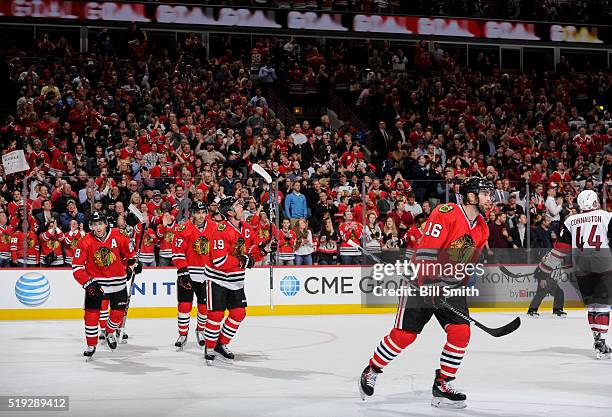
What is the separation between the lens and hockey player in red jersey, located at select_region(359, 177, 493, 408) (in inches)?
273

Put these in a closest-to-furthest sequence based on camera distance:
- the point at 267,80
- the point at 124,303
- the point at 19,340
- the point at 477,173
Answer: the point at 124,303 < the point at 19,340 < the point at 477,173 < the point at 267,80

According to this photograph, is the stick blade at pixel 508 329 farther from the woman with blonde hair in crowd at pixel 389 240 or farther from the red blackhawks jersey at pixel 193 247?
the woman with blonde hair in crowd at pixel 389 240

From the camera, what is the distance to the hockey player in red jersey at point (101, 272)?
1015cm

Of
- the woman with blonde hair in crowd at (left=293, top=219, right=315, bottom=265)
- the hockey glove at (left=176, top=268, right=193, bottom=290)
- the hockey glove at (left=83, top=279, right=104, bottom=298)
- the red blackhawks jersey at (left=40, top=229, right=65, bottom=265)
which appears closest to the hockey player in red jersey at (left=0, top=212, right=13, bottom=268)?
the red blackhawks jersey at (left=40, top=229, right=65, bottom=265)

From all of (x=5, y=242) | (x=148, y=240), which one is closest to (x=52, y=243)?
(x=5, y=242)

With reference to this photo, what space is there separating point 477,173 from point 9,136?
350 inches

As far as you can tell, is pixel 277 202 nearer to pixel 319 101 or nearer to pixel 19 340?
pixel 19 340

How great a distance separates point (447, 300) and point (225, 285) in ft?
10.5

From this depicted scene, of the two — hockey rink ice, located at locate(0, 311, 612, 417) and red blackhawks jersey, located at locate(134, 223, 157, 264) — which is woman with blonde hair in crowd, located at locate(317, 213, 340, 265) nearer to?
hockey rink ice, located at locate(0, 311, 612, 417)

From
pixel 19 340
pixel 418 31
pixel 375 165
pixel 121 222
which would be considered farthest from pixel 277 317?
pixel 418 31

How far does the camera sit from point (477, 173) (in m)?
18.6

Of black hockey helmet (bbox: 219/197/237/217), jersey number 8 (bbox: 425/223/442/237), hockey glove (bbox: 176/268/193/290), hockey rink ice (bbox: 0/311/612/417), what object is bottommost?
hockey rink ice (bbox: 0/311/612/417)

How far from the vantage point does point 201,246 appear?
10.3m

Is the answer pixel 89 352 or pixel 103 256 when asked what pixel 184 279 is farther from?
pixel 89 352
